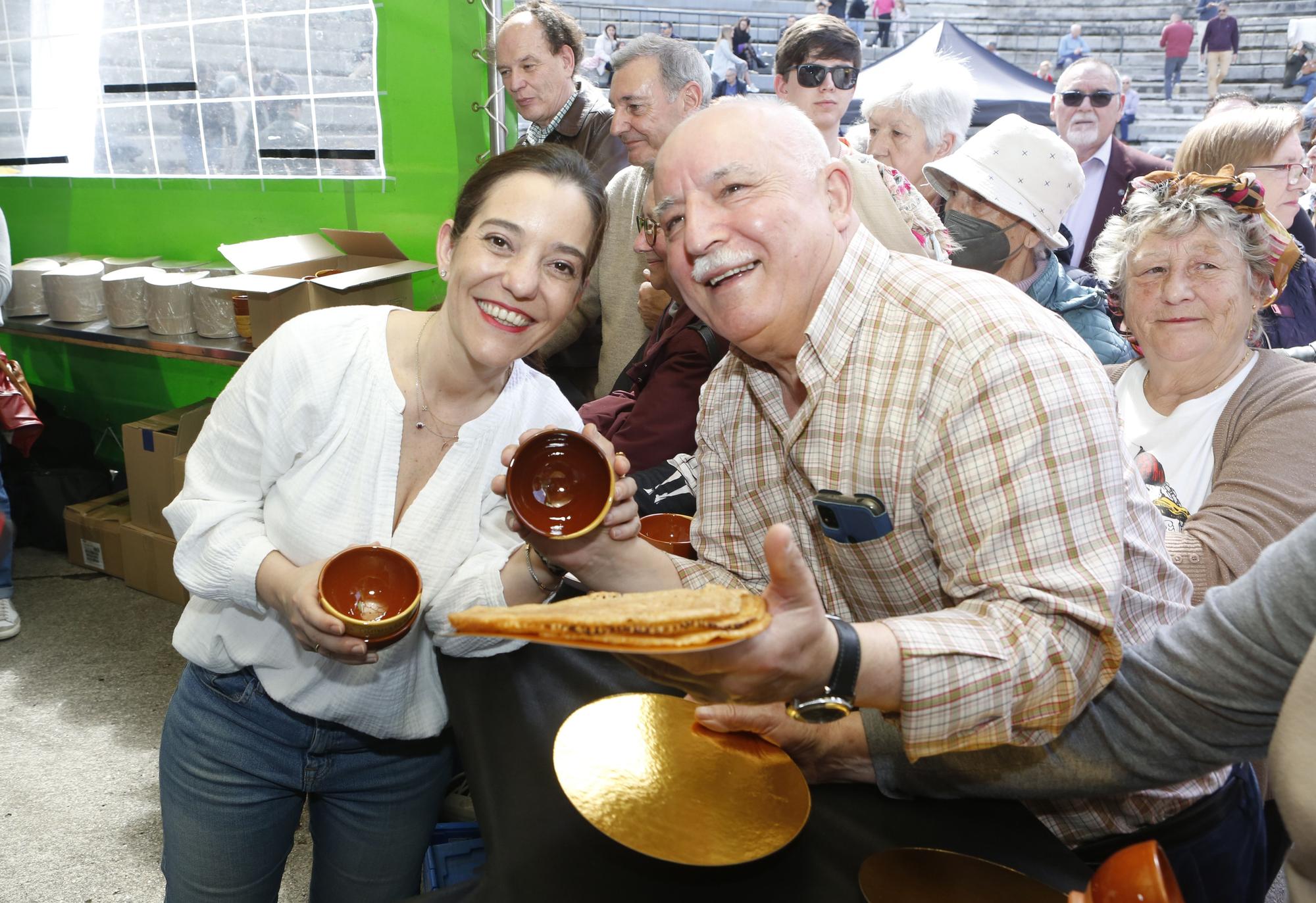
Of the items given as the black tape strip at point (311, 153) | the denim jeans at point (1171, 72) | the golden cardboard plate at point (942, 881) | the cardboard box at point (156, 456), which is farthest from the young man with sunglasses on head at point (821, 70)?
the denim jeans at point (1171, 72)

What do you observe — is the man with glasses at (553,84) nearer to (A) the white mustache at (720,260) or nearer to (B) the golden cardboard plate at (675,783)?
(A) the white mustache at (720,260)

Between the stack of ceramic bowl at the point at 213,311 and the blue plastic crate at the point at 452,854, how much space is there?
284 cm

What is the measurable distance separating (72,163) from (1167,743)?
19.5 ft

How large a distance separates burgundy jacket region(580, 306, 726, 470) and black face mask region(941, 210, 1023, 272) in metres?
1.02

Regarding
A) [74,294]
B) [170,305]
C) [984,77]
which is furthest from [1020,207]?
[984,77]

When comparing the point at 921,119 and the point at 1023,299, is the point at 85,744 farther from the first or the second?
the point at 921,119

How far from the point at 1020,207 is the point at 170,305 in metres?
3.47

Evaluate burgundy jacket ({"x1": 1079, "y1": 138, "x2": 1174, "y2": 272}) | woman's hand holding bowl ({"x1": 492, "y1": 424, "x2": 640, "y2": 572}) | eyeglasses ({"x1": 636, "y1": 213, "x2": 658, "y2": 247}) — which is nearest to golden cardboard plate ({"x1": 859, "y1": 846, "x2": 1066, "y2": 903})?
woman's hand holding bowl ({"x1": 492, "y1": 424, "x2": 640, "y2": 572})

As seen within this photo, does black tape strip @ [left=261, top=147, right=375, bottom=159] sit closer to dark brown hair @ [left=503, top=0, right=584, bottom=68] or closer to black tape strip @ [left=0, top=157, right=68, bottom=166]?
dark brown hair @ [left=503, top=0, right=584, bottom=68]

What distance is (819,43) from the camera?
3.54 m

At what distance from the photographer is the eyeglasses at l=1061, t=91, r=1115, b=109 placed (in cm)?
425

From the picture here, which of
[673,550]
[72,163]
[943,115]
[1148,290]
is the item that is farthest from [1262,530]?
[72,163]

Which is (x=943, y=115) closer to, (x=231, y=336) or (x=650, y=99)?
(x=650, y=99)

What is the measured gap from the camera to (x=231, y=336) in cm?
404
